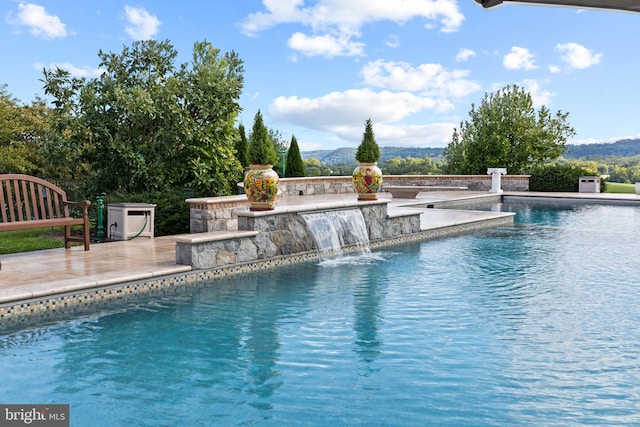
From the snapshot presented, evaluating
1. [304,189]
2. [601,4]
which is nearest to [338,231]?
[601,4]

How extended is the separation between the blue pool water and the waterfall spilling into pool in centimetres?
152

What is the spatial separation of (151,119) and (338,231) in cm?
476

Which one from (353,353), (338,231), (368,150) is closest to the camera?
(353,353)

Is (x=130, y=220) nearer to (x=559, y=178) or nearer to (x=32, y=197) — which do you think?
(x=32, y=197)

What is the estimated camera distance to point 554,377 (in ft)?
14.6

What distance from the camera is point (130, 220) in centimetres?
1017

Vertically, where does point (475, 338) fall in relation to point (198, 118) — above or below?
below

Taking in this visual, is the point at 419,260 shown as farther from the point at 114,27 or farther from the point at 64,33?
the point at 64,33

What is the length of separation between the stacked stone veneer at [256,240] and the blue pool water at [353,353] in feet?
1.73

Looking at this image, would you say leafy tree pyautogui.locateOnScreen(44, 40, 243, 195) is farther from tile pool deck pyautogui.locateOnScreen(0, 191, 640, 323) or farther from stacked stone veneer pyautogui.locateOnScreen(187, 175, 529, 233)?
tile pool deck pyautogui.locateOnScreen(0, 191, 640, 323)

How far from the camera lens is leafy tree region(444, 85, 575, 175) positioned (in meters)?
28.5

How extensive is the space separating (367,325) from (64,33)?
56.1 feet

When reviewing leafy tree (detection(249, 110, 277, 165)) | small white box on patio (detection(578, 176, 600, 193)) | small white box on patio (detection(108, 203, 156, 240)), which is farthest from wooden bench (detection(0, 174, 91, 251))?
small white box on patio (detection(578, 176, 600, 193))

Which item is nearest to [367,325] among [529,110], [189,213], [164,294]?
[164,294]
